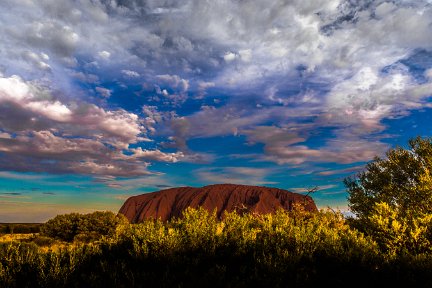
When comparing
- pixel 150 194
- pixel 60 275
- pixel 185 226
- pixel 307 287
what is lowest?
pixel 307 287

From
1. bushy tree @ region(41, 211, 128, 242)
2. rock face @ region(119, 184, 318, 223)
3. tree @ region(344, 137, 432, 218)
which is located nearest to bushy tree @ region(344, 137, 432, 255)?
tree @ region(344, 137, 432, 218)

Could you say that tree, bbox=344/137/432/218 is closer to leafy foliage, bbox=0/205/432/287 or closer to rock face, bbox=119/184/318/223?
leafy foliage, bbox=0/205/432/287

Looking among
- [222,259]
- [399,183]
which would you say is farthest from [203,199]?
[222,259]

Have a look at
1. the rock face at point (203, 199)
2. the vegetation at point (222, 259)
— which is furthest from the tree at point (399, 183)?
the rock face at point (203, 199)

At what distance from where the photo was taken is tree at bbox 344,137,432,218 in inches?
888

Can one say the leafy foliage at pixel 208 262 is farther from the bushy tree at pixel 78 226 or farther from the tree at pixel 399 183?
the bushy tree at pixel 78 226

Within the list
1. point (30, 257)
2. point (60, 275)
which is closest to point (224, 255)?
point (60, 275)

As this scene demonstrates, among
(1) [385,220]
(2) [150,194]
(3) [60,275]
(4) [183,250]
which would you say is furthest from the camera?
(2) [150,194]

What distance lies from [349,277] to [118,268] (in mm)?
5787

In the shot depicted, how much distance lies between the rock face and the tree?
73516mm

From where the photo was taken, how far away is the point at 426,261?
9.16m

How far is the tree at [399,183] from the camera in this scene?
22.5 m

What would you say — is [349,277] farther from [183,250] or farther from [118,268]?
[118,268]

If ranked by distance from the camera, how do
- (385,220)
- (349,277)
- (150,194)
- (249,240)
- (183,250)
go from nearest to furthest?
(349,277) → (183,250) → (249,240) → (385,220) → (150,194)
